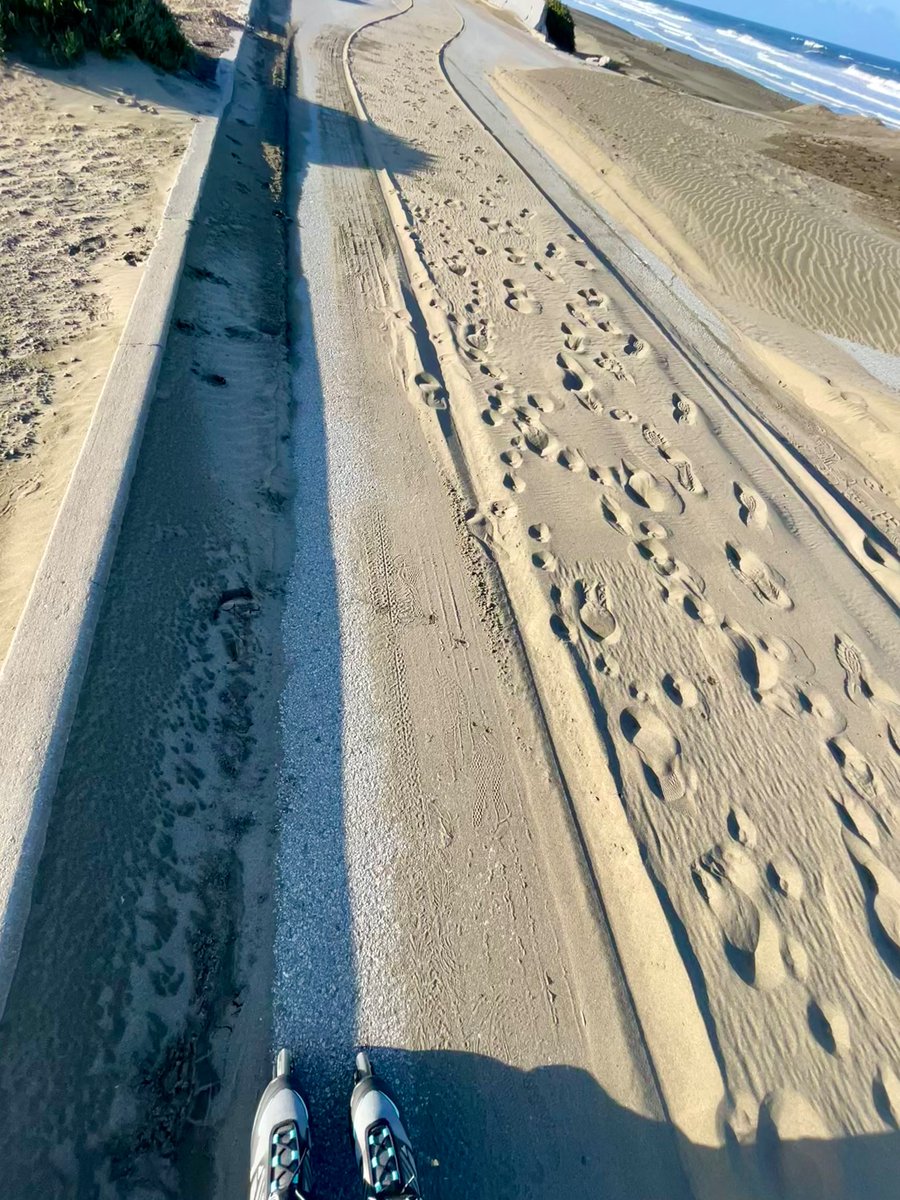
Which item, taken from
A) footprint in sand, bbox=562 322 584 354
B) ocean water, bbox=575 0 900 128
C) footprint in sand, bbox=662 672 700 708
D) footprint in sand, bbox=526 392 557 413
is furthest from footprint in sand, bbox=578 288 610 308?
ocean water, bbox=575 0 900 128

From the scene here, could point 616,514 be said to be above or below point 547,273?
below

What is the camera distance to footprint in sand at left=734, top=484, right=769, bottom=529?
15.2 feet

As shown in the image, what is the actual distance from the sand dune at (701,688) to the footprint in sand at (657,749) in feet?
0.04

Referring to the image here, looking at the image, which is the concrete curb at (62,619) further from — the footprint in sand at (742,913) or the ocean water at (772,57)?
the ocean water at (772,57)

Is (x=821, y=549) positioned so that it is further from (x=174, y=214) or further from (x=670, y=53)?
(x=670, y=53)

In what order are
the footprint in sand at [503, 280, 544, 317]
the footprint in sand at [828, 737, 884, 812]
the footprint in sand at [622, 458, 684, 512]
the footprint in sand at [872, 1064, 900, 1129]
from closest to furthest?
the footprint in sand at [872, 1064, 900, 1129] < the footprint in sand at [828, 737, 884, 812] < the footprint in sand at [622, 458, 684, 512] < the footprint in sand at [503, 280, 544, 317]

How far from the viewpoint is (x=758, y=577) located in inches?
167

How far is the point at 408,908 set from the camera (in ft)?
8.86

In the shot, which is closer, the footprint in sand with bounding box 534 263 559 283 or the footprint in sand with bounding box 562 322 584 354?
the footprint in sand with bounding box 562 322 584 354

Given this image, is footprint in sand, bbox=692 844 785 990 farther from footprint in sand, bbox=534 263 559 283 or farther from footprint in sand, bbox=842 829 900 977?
footprint in sand, bbox=534 263 559 283

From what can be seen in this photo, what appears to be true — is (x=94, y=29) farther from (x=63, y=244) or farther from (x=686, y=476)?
(x=686, y=476)

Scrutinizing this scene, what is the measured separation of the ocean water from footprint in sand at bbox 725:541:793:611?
29387mm

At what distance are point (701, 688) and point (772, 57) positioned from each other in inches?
2265

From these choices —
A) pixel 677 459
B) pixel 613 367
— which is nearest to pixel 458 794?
pixel 677 459
